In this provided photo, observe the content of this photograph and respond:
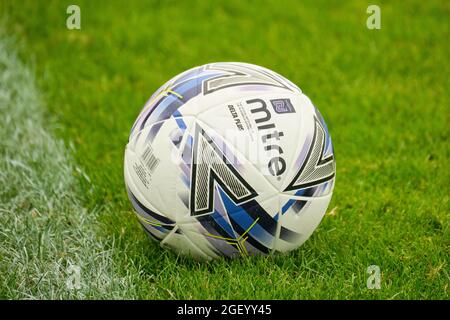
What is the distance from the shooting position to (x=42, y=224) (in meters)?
4.36

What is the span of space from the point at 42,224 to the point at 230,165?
1.56 m

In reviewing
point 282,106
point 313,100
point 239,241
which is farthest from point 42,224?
point 313,100

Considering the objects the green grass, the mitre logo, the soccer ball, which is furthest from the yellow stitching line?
the mitre logo

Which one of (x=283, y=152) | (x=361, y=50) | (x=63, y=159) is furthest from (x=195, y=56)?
(x=283, y=152)

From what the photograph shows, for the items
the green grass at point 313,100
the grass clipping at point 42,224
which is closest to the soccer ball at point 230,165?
the green grass at point 313,100

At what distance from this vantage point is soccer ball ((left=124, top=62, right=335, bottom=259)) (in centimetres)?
351

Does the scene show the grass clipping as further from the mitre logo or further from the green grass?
the mitre logo

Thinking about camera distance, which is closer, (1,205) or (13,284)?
(13,284)

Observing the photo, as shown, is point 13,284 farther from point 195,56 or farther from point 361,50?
point 361,50

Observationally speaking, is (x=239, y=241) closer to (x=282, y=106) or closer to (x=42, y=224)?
(x=282, y=106)

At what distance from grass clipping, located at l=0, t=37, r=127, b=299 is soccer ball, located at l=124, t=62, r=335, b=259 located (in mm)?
494

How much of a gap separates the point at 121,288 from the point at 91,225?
2.65 feet

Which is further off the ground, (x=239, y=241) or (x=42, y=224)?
(x=239, y=241)

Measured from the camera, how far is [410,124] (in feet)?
18.9
